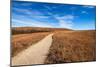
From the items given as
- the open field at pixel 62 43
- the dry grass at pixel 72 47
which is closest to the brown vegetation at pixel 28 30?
the open field at pixel 62 43

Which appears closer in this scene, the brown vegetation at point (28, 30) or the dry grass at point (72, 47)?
the brown vegetation at point (28, 30)

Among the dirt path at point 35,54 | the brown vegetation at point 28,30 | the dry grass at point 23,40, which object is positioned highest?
the brown vegetation at point 28,30

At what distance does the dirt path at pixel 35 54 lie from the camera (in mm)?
2273

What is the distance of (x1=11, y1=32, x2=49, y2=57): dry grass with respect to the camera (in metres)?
2.26

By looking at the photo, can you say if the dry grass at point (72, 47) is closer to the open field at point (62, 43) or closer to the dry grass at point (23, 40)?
the open field at point (62, 43)

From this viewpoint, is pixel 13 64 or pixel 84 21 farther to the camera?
pixel 84 21

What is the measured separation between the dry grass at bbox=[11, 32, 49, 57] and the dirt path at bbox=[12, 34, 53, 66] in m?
0.04

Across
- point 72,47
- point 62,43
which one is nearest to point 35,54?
point 62,43

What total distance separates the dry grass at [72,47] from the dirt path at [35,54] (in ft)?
0.22

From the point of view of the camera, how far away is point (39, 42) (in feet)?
7.76

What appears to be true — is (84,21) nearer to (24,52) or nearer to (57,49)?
(57,49)

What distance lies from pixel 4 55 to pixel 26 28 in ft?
1.35

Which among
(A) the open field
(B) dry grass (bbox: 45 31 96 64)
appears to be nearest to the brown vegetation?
(A) the open field

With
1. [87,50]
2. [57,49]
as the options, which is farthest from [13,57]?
[87,50]
